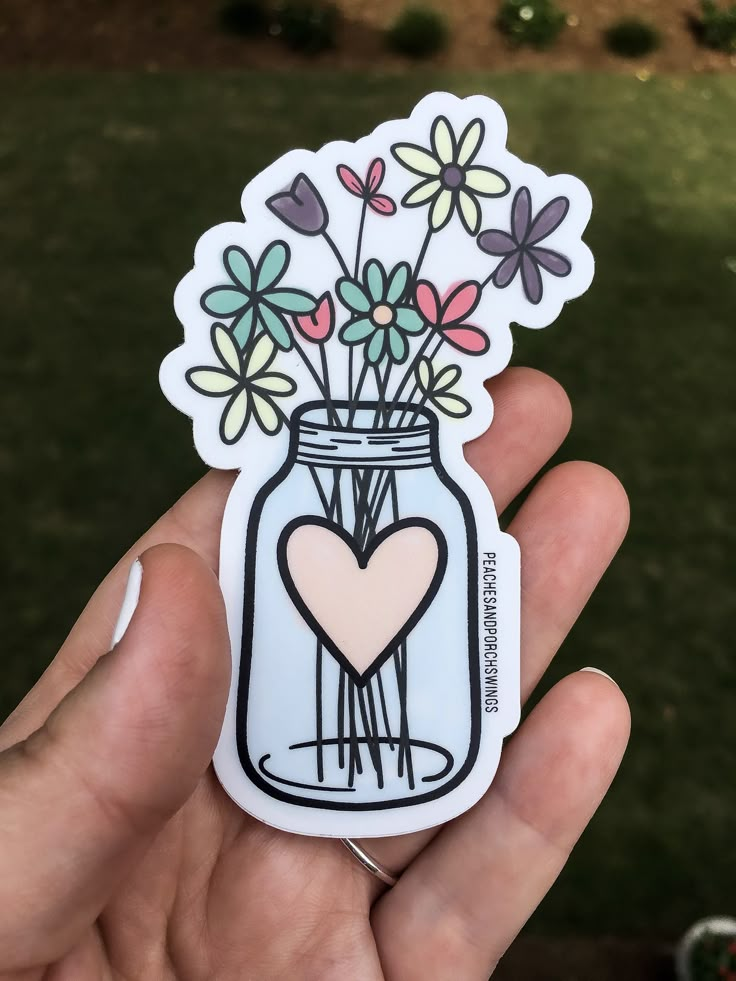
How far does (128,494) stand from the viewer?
64.9 inches

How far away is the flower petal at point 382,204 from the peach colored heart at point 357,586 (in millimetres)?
396

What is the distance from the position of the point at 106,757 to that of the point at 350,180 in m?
0.71

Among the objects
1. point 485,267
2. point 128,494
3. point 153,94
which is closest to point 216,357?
point 485,267

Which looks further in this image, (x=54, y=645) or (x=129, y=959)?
(x=54, y=645)

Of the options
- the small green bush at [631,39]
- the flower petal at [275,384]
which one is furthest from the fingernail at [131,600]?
the small green bush at [631,39]

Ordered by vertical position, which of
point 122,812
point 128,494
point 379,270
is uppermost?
point 379,270

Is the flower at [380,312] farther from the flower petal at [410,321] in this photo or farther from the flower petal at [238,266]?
the flower petal at [238,266]

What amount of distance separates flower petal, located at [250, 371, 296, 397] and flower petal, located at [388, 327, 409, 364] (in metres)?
0.13

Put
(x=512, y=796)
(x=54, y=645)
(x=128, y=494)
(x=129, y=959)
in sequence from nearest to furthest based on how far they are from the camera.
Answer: (x=129, y=959)
(x=512, y=796)
(x=54, y=645)
(x=128, y=494)

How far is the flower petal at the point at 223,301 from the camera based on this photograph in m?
0.96

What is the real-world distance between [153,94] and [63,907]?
2132 mm

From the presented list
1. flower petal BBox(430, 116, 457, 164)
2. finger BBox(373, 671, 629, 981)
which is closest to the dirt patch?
flower petal BBox(430, 116, 457, 164)

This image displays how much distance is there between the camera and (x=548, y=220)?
100 cm

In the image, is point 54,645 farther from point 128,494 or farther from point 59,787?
point 59,787
